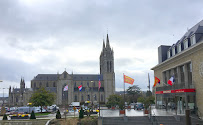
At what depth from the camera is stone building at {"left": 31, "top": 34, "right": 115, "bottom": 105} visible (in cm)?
10812

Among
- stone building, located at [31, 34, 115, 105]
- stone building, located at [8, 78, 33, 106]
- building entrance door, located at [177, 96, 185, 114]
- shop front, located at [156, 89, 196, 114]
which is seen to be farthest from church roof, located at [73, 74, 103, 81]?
building entrance door, located at [177, 96, 185, 114]

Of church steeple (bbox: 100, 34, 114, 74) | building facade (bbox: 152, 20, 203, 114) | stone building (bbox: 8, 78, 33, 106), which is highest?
church steeple (bbox: 100, 34, 114, 74)

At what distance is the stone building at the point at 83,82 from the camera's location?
108 metres

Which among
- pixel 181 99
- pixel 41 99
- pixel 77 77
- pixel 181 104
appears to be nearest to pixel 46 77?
pixel 77 77

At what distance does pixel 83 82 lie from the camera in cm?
12162

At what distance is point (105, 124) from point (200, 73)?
13125 mm

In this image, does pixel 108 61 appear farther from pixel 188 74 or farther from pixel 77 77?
pixel 188 74

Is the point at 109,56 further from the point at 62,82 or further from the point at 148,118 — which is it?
the point at 148,118

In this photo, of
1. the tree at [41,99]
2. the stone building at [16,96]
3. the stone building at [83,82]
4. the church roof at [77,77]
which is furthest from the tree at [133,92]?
the tree at [41,99]

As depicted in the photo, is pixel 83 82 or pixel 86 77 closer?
pixel 83 82

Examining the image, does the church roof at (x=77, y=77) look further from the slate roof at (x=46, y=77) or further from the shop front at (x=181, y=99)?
the shop front at (x=181, y=99)

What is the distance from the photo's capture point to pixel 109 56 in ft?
376

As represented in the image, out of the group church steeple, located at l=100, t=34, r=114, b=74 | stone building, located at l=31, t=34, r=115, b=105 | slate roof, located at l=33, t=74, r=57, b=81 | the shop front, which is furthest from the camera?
slate roof, located at l=33, t=74, r=57, b=81

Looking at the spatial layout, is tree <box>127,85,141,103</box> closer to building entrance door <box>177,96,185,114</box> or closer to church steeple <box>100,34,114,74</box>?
church steeple <box>100,34,114,74</box>
